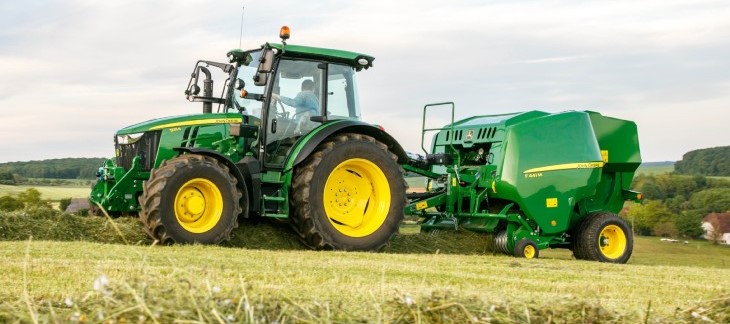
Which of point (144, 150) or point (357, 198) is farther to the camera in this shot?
point (357, 198)

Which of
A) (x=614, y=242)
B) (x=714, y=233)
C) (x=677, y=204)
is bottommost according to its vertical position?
(x=714, y=233)

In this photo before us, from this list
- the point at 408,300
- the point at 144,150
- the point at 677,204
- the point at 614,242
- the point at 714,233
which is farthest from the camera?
the point at 714,233

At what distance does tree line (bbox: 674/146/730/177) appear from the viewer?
3115 inches

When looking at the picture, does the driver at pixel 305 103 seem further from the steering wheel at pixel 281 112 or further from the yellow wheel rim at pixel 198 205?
the yellow wheel rim at pixel 198 205

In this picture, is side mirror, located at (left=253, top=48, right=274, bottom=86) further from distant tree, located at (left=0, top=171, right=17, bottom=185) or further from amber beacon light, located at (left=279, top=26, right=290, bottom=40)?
distant tree, located at (left=0, top=171, right=17, bottom=185)

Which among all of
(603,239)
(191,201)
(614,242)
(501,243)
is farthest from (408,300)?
(614,242)

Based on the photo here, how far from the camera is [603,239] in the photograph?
489 inches

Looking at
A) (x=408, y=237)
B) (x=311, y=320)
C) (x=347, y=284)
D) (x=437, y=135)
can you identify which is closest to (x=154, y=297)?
(x=311, y=320)

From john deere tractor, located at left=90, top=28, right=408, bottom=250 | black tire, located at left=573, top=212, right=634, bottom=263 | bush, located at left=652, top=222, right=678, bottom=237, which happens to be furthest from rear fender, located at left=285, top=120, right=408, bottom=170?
bush, located at left=652, top=222, right=678, bottom=237

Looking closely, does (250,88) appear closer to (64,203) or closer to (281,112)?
(281,112)

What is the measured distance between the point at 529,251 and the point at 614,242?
66.1 inches

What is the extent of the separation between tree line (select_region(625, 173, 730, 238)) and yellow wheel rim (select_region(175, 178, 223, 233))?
182 feet

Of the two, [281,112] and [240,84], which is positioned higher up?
[240,84]

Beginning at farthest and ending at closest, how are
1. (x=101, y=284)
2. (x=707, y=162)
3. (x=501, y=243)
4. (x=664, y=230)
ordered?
(x=707, y=162), (x=664, y=230), (x=501, y=243), (x=101, y=284)
